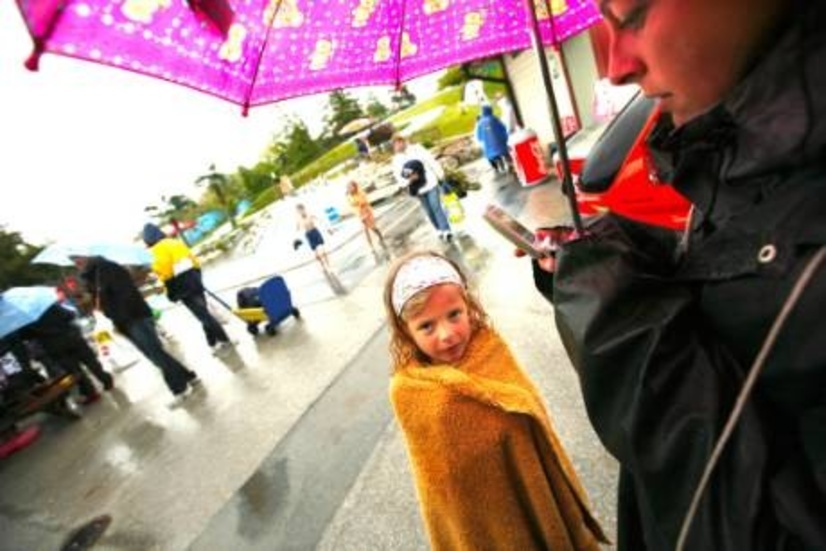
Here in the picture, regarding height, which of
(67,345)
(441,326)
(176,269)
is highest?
(441,326)

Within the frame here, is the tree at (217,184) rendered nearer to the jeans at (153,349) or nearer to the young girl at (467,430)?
the jeans at (153,349)

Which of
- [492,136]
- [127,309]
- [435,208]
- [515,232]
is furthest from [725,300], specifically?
[492,136]

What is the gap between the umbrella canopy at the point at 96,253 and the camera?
21.1 feet

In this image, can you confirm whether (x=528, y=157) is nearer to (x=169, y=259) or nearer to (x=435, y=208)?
(x=435, y=208)

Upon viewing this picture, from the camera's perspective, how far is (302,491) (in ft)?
13.1

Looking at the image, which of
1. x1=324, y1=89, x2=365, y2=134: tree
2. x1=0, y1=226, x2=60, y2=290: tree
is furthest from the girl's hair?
x1=324, y1=89, x2=365, y2=134: tree

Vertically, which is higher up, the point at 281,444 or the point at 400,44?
the point at 400,44

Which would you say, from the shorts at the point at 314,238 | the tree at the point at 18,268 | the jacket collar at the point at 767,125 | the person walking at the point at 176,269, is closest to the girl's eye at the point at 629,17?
the jacket collar at the point at 767,125

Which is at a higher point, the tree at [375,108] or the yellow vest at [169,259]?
the tree at [375,108]

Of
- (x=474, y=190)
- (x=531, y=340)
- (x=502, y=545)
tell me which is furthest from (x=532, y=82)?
(x=502, y=545)

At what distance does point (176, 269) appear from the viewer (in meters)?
7.47

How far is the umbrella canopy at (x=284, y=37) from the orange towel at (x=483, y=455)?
43.4 inches

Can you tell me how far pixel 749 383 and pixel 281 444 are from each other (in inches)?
184

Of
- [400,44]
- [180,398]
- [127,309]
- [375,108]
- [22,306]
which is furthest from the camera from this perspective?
[375,108]
